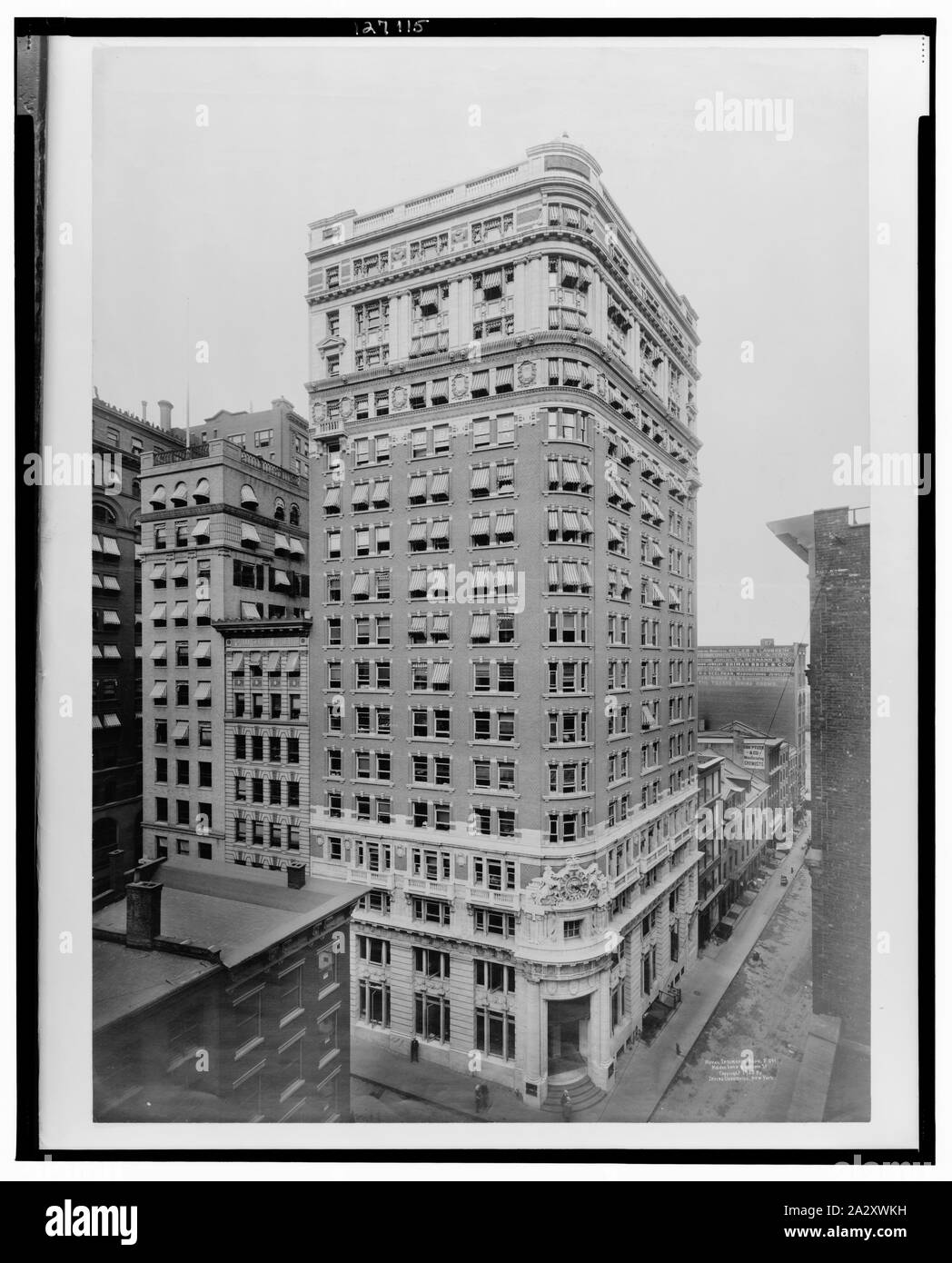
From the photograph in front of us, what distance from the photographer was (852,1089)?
507 cm

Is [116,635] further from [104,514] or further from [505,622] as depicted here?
[505,622]

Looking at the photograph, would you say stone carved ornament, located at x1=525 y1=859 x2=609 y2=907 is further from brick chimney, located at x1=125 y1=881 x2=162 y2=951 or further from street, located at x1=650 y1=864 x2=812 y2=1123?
brick chimney, located at x1=125 y1=881 x2=162 y2=951

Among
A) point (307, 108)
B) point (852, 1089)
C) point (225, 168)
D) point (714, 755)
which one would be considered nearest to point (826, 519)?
point (714, 755)

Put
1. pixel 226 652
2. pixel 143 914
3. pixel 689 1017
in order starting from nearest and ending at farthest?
pixel 143 914 < pixel 689 1017 < pixel 226 652

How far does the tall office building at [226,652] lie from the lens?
5.64m

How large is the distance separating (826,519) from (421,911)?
22.0ft

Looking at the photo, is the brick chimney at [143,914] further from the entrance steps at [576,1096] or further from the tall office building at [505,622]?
the entrance steps at [576,1096]

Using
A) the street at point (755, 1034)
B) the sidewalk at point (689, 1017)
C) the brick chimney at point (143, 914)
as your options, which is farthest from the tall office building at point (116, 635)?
the street at point (755, 1034)

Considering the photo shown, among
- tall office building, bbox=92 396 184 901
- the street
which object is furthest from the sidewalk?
tall office building, bbox=92 396 184 901

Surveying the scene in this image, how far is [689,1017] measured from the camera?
555cm

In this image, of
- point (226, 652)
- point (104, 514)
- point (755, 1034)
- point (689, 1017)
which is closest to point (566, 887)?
point (689, 1017)

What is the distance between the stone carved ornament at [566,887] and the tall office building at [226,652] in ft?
9.88

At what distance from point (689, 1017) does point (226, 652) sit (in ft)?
23.1
